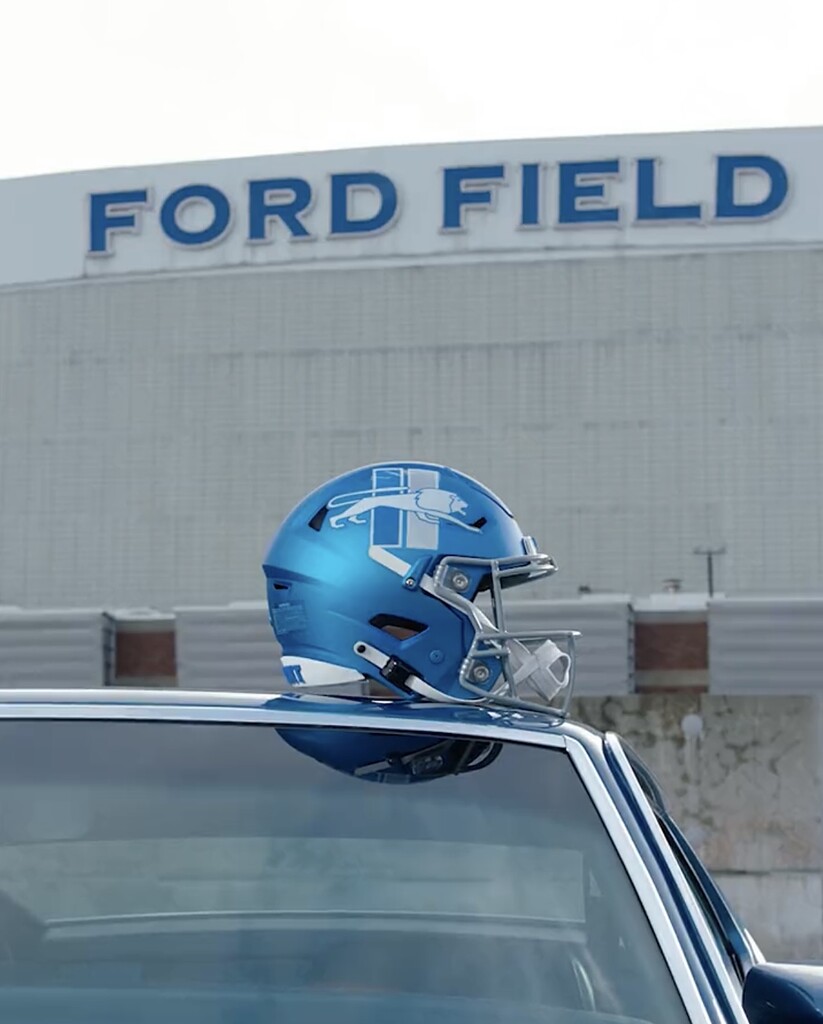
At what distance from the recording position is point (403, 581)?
3.39 m

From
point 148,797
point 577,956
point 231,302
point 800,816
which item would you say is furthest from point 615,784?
point 231,302

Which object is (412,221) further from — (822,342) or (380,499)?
(380,499)

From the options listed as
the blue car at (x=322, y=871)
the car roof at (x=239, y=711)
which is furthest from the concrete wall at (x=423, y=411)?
the blue car at (x=322, y=871)

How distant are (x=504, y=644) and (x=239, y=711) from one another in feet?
2.54

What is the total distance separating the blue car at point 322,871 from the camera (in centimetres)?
225

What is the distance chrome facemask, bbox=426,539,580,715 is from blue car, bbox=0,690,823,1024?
1.70 feet

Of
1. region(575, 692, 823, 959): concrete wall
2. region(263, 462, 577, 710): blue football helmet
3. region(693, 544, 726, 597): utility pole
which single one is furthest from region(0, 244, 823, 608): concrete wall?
region(263, 462, 577, 710): blue football helmet

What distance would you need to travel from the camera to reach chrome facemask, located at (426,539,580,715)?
3084mm

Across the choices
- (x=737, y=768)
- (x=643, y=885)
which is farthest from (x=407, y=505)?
(x=737, y=768)

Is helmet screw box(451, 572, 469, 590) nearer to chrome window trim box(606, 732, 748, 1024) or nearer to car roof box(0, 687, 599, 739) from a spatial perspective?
car roof box(0, 687, 599, 739)

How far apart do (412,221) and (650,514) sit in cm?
702

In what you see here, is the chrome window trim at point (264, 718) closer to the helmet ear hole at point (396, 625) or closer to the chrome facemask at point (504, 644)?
the chrome facemask at point (504, 644)

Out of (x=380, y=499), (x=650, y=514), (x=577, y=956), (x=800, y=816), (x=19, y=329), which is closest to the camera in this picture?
(x=577, y=956)

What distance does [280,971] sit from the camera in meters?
2.28
